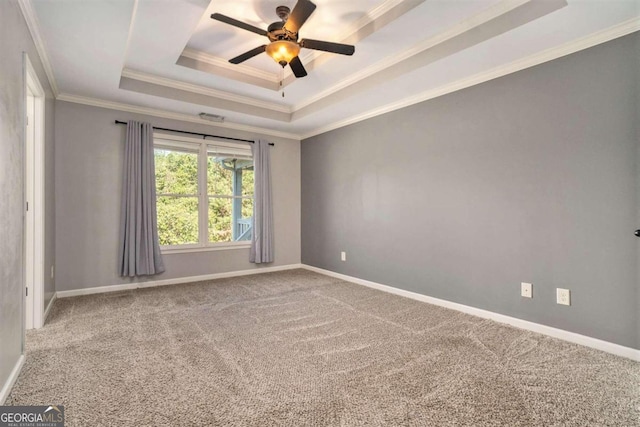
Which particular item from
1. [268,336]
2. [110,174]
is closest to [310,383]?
[268,336]

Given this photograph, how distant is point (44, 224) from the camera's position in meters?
2.82

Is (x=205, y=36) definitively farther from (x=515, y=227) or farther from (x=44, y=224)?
(x=515, y=227)

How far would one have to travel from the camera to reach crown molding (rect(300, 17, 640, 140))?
2.23 metres

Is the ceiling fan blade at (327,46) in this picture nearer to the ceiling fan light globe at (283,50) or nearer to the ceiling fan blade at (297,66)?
the ceiling fan light globe at (283,50)

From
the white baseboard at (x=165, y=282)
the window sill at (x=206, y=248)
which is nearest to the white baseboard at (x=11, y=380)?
the white baseboard at (x=165, y=282)

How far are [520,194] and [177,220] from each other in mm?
4122

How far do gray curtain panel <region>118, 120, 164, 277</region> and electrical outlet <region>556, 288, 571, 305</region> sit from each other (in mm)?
4327

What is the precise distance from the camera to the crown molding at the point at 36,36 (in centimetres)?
203

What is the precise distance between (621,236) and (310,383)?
2.38 meters

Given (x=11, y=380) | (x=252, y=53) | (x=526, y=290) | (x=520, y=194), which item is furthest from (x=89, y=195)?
(x=526, y=290)

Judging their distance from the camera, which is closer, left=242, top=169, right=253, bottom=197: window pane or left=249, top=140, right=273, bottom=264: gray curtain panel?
left=249, top=140, right=273, bottom=264: gray curtain panel

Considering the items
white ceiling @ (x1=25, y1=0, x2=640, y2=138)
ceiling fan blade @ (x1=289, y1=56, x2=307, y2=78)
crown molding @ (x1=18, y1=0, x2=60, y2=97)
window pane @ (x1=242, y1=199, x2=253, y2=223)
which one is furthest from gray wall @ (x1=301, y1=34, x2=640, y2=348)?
crown molding @ (x1=18, y1=0, x2=60, y2=97)

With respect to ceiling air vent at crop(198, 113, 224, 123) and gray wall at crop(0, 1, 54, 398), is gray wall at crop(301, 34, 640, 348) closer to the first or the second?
ceiling air vent at crop(198, 113, 224, 123)

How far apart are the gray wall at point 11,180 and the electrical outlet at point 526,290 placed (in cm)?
358
